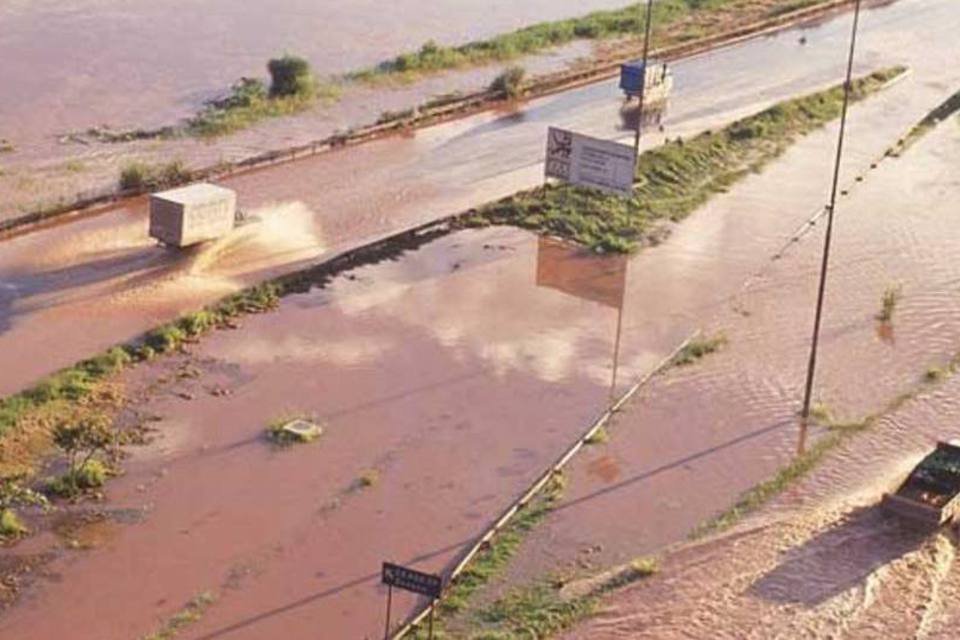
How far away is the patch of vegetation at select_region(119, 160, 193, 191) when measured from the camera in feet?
96.1

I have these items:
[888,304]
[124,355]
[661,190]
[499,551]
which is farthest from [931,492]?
[661,190]

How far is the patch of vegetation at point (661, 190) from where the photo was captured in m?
29.0

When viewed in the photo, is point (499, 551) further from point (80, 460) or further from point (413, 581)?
point (80, 460)

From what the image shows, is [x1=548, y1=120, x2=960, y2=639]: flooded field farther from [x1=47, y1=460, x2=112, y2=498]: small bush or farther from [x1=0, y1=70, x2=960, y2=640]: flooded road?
[x1=47, y1=460, x2=112, y2=498]: small bush

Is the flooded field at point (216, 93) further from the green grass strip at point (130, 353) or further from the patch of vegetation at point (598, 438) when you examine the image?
the patch of vegetation at point (598, 438)

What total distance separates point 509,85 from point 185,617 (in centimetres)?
2522

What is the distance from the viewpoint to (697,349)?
78.6 feet

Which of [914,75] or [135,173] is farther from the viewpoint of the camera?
[914,75]

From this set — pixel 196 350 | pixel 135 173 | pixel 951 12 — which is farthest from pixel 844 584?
pixel 951 12

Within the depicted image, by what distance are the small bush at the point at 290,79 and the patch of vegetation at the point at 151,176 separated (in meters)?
7.21

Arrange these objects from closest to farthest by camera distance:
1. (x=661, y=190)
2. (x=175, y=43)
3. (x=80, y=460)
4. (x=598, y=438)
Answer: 1. (x=80, y=460)
2. (x=598, y=438)
3. (x=661, y=190)
4. (x=175, y=43)

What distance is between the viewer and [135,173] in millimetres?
29266

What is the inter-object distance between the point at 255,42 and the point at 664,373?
23.7m

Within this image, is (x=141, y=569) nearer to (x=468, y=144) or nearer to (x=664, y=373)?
(x=664, y=373)
